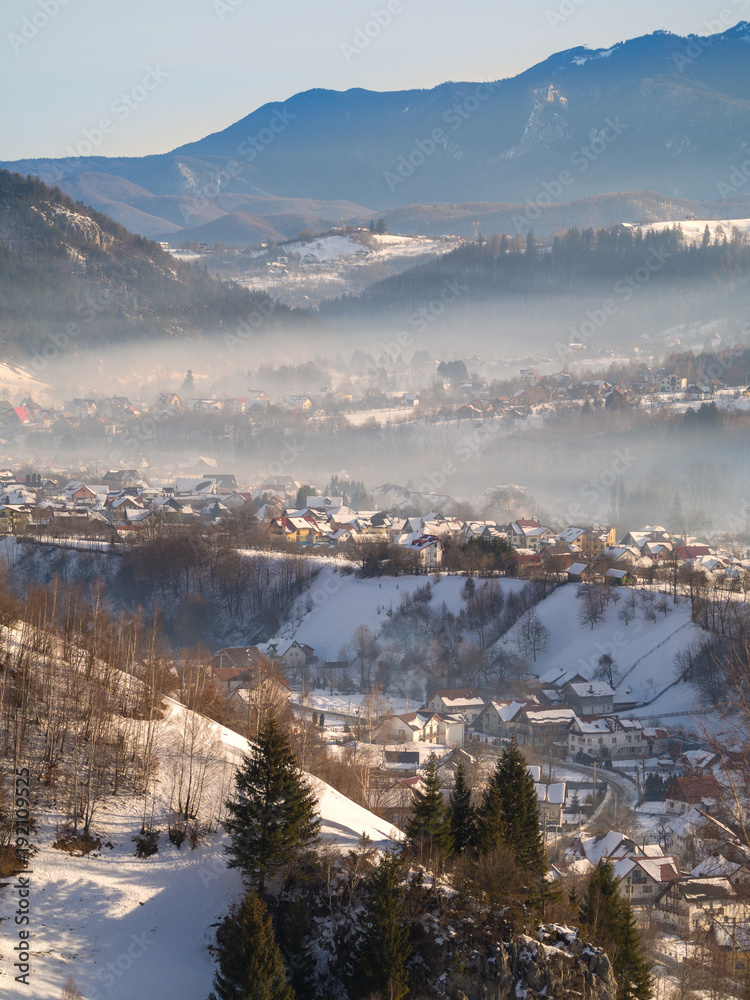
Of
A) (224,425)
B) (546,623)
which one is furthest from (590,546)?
(224,425)

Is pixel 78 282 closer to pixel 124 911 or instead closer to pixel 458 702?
pixel 458 702

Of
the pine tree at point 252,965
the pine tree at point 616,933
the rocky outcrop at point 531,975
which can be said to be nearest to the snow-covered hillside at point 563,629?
the pine tree at point 616,933

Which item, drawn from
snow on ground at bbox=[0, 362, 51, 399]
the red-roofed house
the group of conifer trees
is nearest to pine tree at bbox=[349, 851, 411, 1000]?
the group of conifer trees

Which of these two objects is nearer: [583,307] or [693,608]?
[693,608]

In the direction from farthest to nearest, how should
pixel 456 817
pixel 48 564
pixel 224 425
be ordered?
pixel 224 425 → pixel 48 564 → pixel 456 817

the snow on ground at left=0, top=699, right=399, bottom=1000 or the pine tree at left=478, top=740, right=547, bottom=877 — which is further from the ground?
the pine tree at left=478, top=740, right=547, bottom=877

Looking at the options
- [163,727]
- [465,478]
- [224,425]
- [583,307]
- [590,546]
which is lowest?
[163,727]

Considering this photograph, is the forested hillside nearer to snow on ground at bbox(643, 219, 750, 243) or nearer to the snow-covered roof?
snow on ground at bbox(643, 219, 750, 243)

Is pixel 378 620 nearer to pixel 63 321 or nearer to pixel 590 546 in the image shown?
pixel 590 546
